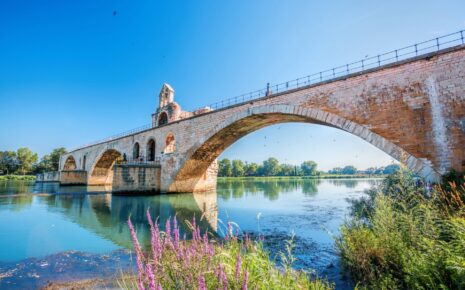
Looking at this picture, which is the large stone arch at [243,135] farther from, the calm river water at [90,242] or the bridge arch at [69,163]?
the bridge arch at [69,163]

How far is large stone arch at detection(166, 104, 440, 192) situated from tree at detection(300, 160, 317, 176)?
8544cm

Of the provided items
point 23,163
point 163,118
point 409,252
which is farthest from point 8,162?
point 409,252

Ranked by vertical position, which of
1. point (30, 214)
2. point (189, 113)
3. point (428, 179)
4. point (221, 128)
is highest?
point (189, 113)

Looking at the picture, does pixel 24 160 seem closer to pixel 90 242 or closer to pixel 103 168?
pixel 103 168

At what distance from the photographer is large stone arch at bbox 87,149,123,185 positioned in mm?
39222

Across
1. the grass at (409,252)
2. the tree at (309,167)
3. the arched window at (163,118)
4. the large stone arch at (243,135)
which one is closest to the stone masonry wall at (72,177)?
the arched window at (163,118)

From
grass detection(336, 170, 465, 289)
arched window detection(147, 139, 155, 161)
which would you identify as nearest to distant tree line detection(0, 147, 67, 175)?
arched window detection(147, 139, 155, 161)

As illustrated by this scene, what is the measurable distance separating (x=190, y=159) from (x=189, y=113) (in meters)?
10.6

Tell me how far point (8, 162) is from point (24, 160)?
4341 mm

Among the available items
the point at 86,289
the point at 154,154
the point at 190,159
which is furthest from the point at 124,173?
the point at 86,289

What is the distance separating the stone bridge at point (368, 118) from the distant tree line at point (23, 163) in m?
71.3

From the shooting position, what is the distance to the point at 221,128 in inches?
802

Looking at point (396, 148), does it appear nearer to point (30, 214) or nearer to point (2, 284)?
point (2, 284)

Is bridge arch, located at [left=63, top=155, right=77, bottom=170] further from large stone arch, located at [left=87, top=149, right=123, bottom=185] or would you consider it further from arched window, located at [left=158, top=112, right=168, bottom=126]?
arched window, located at [left=158, top=112, right=168, bottom=126]
